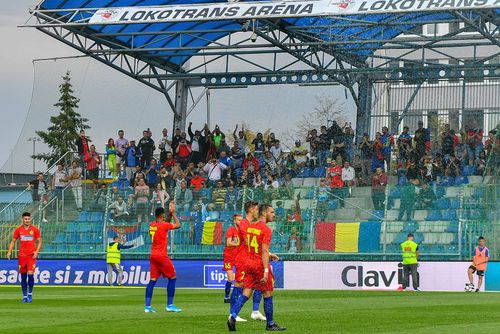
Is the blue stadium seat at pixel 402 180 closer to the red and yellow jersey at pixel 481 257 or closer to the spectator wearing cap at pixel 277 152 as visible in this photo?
the spectator wearing cap at pixel 277 152

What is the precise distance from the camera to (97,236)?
37938 millimetres

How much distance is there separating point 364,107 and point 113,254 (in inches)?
468

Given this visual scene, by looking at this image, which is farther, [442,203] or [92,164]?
[92,164]

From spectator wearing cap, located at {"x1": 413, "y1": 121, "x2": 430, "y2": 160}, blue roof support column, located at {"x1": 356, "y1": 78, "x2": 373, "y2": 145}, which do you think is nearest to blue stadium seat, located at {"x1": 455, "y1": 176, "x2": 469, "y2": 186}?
spectator wearing cap, located at {"x1": 413, "y1": 121, "x2": 430, "y2": 160}

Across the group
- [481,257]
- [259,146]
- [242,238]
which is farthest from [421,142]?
[242,238]

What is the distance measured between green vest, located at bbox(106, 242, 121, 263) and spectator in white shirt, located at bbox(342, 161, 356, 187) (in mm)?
7755

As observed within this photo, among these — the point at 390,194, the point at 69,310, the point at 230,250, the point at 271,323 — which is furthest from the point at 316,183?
the point at 271,323

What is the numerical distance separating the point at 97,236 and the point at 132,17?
24.4 ft

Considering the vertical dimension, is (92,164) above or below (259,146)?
below

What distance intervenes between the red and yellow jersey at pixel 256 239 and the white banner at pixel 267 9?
60.3ft

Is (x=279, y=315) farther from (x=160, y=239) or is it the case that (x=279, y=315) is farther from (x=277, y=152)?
(x=277, y=152)

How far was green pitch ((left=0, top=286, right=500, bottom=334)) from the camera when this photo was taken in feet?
53.6

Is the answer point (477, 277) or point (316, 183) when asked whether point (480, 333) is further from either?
point (316, 183)

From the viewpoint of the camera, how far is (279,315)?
1959 cm
